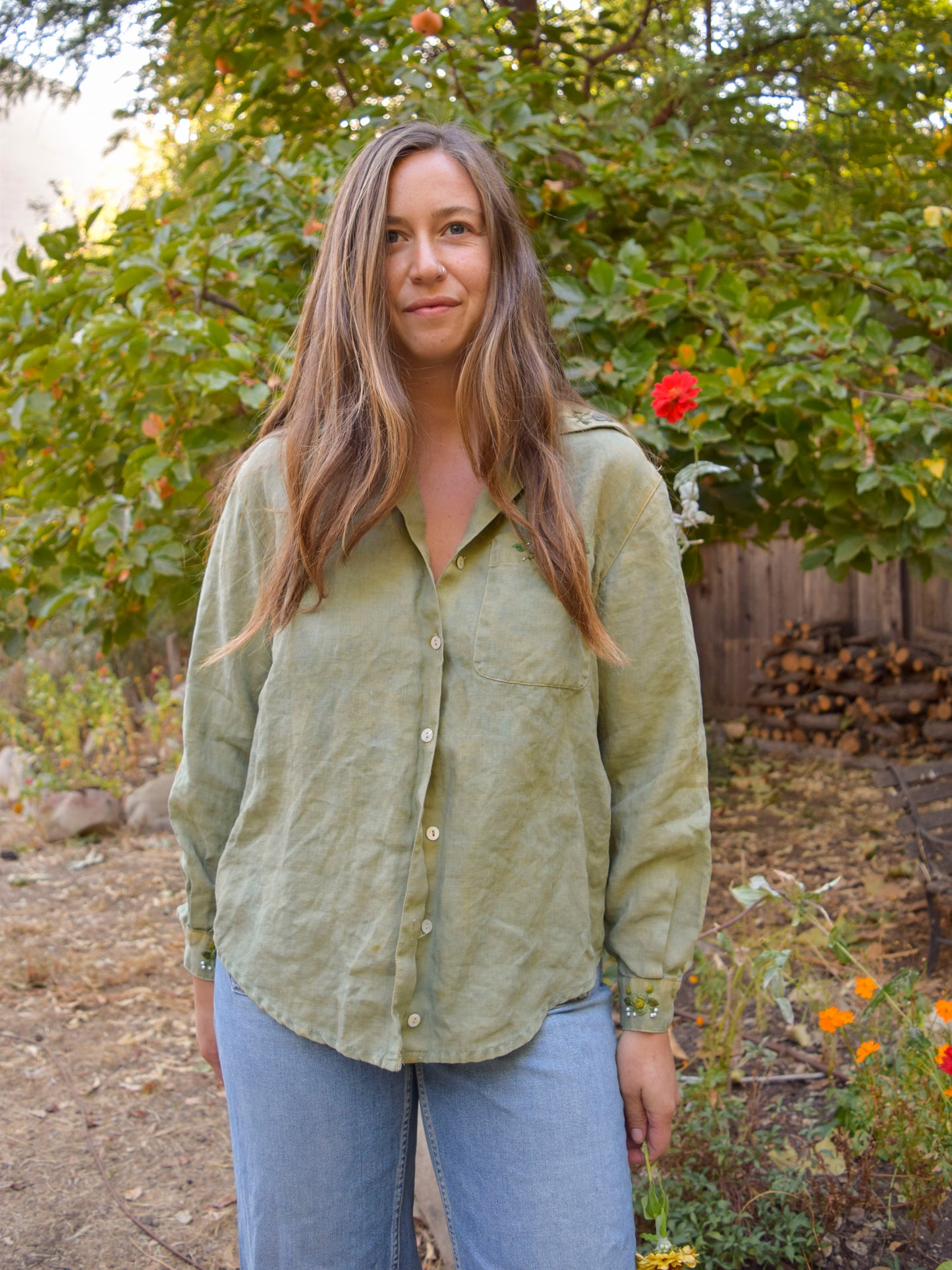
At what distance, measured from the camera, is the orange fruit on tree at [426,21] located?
8.69 ft

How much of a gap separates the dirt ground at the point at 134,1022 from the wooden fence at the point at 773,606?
4.79ft

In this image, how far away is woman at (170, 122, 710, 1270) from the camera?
117 cm

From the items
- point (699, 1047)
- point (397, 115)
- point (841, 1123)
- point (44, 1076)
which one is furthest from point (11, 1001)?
point (397, 115)

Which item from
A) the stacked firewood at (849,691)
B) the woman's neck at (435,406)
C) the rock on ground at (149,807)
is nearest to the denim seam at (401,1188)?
the woman's neck at (435,406)

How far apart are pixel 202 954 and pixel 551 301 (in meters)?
2.01

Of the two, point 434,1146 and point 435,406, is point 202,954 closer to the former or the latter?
point 434,1146

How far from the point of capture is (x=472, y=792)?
1.17 m

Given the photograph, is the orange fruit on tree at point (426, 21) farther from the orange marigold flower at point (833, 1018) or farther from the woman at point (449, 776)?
the orange marigold flower at point (833, 1018)

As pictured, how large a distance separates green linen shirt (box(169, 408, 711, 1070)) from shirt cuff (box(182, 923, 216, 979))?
0.27 ft

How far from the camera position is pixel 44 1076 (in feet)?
9.70

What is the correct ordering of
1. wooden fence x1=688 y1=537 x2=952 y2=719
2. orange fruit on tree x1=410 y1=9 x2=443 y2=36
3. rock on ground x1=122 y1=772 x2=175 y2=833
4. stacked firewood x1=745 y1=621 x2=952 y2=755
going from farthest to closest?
wooden fence x1=688 y1=537 x2=952 y2=719
stacked firewood x1=745 y1=621 x2=952 y2=755
rock on ground x1=122 y1=772 x2=175 y2=833
orange fruit on tree x1=410 y1=9 x2=443 y2=36

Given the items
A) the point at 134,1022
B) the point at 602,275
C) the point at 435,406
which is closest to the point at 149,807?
the point at 134,1022

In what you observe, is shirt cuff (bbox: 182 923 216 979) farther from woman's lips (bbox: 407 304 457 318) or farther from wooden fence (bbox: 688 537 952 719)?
wooden fence (bbox: 688 537 952 719)

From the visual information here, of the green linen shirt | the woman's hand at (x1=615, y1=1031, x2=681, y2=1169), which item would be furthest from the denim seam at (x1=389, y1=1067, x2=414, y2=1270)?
the woman's hand at (x1=615, y1=1031, x2=681, y2=1169)
